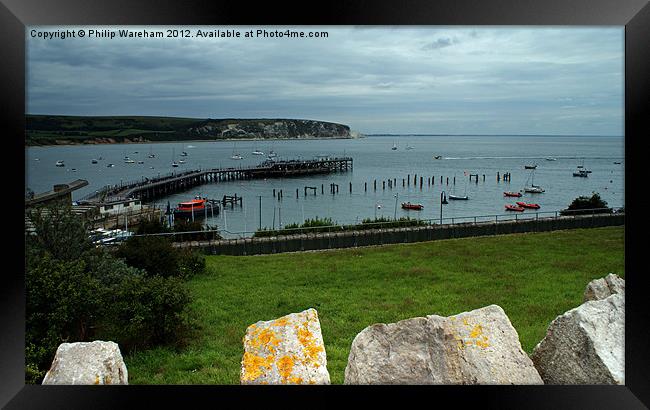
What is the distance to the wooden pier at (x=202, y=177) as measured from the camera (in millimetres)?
14000

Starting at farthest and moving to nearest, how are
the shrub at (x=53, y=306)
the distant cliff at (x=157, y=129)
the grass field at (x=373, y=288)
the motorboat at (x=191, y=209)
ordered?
the motorboat at (x=191, y=209) → the distant cliff at (x=157, y=129) → the grass field at (x=373, y=288) → the shrub at (x=53, y=306)

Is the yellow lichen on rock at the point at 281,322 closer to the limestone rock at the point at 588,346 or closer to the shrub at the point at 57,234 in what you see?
the limestone rock at the point at 588,346

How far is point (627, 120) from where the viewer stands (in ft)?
9.15

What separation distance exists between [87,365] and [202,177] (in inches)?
672

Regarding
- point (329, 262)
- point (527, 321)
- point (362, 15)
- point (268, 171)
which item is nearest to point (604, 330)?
point (362, 15)

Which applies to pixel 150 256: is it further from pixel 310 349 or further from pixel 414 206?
pixel 414 206

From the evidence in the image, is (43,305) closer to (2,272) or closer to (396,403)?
(2,272)

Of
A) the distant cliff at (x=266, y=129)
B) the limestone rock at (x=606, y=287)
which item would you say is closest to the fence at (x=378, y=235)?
the limestone rock at (x=606, y=287)

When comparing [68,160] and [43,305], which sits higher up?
[68,160]

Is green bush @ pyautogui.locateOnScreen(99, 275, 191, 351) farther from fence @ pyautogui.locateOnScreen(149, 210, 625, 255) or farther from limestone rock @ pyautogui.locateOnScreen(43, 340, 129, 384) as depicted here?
fence @ pyautogui.locateOnScreen(149, 210, 625, 255)

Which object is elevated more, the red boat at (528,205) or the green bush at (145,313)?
the red boat at (528,205)

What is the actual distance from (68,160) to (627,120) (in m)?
13.4

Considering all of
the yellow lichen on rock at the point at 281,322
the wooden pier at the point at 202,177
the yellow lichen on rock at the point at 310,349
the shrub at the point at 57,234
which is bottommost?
the yellow lichen on rock at the point at 310,349

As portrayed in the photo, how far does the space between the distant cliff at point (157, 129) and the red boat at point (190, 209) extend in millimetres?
1837
